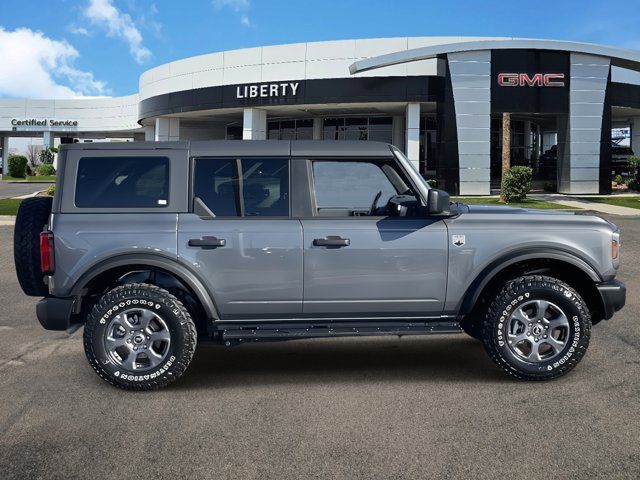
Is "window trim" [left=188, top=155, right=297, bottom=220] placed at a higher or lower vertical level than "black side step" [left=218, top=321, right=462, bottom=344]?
higher

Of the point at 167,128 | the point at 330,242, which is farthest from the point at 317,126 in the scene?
the point at 330,242

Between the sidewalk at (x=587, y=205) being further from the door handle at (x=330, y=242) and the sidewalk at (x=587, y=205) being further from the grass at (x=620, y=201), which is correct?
the door handle at (x=330, y=242)

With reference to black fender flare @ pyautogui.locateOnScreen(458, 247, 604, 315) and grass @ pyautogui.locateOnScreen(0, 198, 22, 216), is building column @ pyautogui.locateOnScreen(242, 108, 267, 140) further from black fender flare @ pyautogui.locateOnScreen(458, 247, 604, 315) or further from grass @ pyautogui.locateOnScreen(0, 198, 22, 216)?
black fender flare @ pyautogui.locateOnScreen(458, 247, 604, 315)

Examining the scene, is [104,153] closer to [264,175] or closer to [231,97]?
[264,175]

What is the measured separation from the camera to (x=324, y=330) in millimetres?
4734

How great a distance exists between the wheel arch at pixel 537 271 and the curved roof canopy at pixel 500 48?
82.7ft

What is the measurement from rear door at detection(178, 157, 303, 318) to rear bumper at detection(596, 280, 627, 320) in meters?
2.44

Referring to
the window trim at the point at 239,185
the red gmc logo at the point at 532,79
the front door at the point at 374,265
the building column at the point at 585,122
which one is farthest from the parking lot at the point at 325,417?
the building column at the point at 585,122

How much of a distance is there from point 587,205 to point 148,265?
23220 millimetres

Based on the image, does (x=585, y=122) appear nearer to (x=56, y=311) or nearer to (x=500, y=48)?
(x=500, y=48)

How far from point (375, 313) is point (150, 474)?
2.13m

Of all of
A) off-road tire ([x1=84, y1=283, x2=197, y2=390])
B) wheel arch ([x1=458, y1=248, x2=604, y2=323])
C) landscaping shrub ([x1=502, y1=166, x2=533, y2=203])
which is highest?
landscaping shrub ([x1=502, y1=166, x2=533, y2=203])

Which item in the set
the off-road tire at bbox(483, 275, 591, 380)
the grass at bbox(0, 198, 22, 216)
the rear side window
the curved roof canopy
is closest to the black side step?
the off-road tire at bbox(483, 275, 591, 380)

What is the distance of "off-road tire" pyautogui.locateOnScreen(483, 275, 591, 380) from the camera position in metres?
4.75
